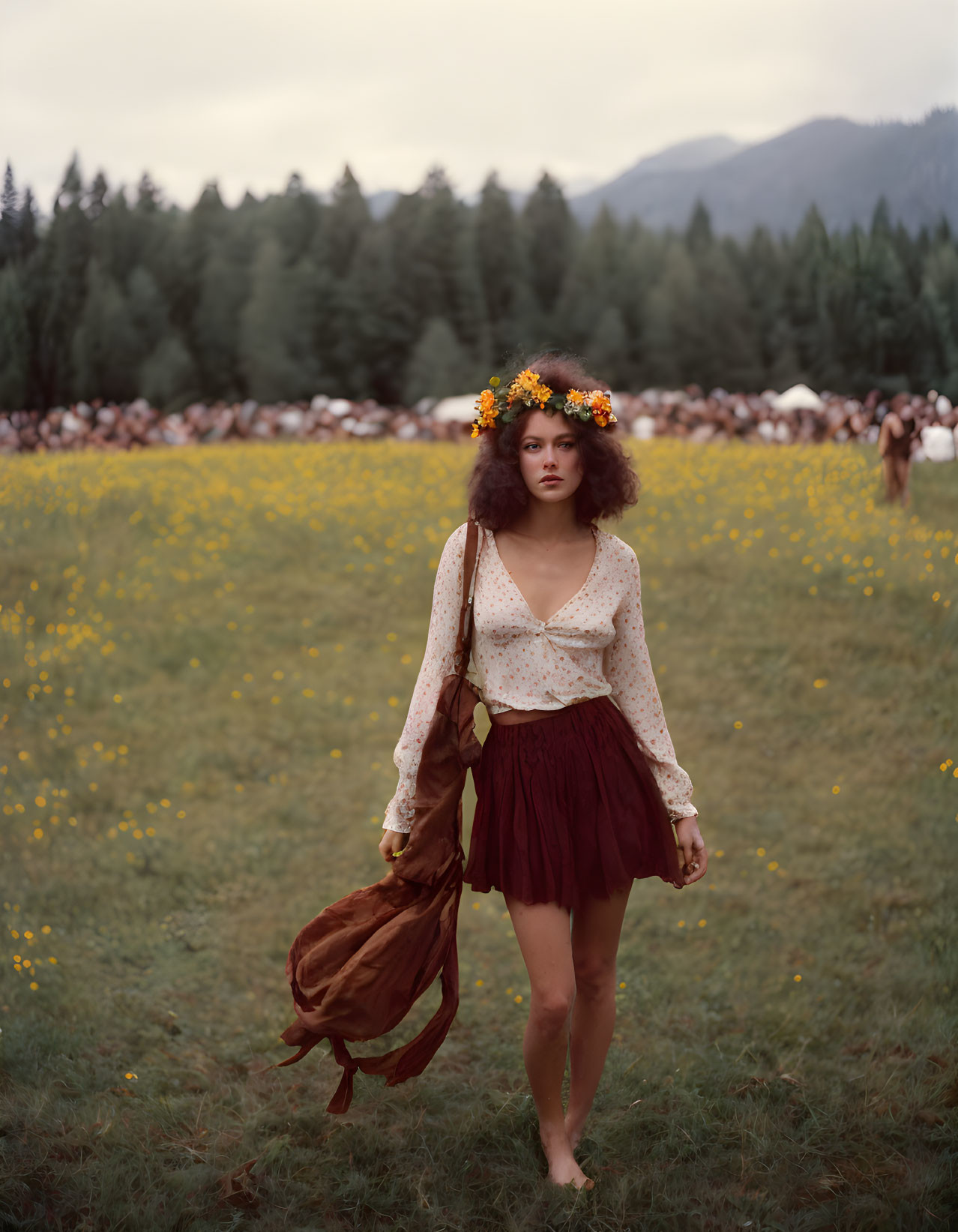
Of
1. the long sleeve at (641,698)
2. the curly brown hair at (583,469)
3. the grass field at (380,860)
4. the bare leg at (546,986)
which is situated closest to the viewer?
the bare leg at (546,986)

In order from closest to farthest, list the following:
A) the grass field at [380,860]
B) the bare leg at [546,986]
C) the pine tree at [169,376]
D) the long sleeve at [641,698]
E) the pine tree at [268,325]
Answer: the bare leg at [546,986] < the long sleeve at [641,698] < the grass field at [380,860] < the pine tree at [169,376] < the pine tree at [268,325]

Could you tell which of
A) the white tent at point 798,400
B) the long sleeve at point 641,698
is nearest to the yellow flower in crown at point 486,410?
the long sleeve at point 641,698

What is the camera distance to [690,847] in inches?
115

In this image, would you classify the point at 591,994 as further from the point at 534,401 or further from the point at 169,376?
the point at 169,376

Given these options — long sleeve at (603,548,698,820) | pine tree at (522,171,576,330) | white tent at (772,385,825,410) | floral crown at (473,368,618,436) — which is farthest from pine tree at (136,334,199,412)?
long sleeve at (603,548,698,820)

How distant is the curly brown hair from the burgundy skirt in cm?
54

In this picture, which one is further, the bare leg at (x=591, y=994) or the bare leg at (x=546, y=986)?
the bare leg at (x=591, y=994)

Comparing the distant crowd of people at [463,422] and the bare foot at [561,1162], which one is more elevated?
the distant crowd of people at [463,422]

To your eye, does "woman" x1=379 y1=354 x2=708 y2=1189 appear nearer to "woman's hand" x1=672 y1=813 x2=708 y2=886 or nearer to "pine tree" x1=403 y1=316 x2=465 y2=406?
"woman's hand" x1=672 y1=813 x2=708 y2=886

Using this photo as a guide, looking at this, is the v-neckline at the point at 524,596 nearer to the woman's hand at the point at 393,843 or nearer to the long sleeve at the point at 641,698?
the long sleeve at the point at 641,698

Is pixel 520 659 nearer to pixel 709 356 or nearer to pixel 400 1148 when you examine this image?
pixel 400 1148

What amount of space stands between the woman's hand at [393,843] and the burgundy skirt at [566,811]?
0.19 m

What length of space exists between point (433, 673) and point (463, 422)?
4.38 m

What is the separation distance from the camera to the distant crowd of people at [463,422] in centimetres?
590
